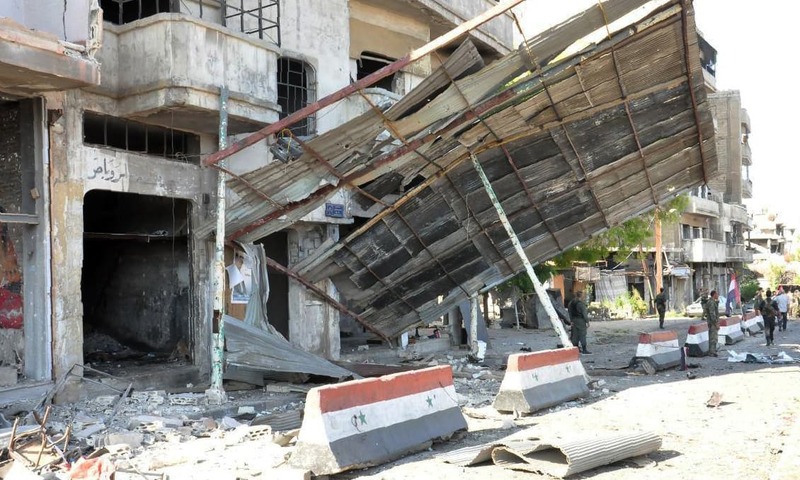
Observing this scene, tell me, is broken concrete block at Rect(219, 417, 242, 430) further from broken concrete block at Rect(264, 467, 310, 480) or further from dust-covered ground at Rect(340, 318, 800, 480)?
broken concrete block at Rect(264, 467, 310, 480)

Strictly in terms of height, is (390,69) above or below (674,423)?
above

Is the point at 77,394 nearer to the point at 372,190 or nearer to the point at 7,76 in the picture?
the point at 7,76

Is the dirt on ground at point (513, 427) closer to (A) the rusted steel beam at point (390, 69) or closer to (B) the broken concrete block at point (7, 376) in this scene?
(B) the broken concrete block at point (7, 376)

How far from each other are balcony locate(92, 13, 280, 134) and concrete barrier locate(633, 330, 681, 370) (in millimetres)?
8572

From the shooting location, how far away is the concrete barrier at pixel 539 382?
10320 mm

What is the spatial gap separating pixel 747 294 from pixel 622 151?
149 feet

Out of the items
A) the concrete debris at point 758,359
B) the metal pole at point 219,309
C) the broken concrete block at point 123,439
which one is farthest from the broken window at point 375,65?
the broken concrete block at point 123,439

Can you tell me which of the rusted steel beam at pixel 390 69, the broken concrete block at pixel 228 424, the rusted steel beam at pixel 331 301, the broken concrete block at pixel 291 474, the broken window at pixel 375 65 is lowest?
the broken concrete block at pixel 228 424

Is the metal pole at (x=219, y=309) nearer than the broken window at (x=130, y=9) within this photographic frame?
Yes

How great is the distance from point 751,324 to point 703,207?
3069cm

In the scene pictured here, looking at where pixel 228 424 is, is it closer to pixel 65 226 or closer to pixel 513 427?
pixel 513 427

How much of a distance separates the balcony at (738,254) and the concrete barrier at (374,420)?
189 ft

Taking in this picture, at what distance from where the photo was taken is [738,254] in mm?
62125

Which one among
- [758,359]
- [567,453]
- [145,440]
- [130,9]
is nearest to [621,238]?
[758,359]
